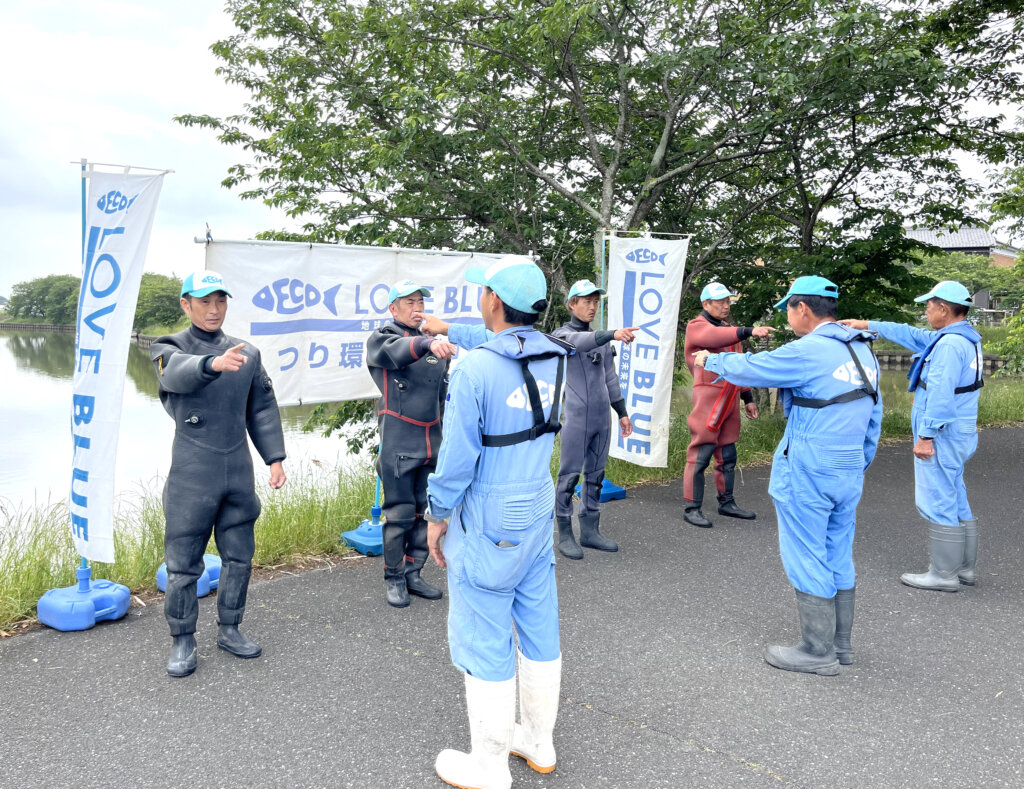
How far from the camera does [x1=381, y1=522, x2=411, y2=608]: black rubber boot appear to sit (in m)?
4.30

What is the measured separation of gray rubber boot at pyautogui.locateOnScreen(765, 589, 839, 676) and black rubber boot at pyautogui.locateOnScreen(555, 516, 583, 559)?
180 centimetres

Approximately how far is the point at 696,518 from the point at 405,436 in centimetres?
286

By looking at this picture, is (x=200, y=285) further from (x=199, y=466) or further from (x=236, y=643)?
(x=236, y=643)

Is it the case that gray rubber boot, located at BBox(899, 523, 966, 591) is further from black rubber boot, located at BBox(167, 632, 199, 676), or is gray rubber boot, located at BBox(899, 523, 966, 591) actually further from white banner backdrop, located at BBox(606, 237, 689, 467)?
black rubber boot, located at BBox(167, 632, 199, 676)

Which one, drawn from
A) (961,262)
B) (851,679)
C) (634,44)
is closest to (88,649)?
(851,679)

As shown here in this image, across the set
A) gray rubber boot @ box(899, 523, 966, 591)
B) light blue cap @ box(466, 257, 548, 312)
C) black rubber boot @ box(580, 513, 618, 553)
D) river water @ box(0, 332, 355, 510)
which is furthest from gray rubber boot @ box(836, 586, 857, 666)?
river water @ box(0, 332, 355, 510)

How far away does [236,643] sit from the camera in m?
3.61

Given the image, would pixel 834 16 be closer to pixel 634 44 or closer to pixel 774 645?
pixel 634 44

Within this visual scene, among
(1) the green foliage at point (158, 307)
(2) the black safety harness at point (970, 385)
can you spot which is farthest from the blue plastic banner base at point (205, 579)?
(1) the green foliage at point (158, 307)

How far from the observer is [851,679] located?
3.46m

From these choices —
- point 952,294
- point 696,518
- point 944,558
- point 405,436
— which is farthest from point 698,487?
point 405,436

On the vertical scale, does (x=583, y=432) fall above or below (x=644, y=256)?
below

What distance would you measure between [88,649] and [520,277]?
3.00m

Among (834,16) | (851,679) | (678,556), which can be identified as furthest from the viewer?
(834,16)
